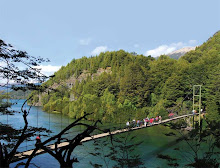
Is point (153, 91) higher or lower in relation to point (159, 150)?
higher

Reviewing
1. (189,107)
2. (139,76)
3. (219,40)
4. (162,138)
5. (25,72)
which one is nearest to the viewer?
(25,72)

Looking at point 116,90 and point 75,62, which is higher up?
point 75,62

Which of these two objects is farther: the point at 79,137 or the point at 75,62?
the point at 75,62

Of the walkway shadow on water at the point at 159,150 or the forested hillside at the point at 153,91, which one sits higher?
the forested hillside at the point at 153,91

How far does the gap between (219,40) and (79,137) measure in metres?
23.1

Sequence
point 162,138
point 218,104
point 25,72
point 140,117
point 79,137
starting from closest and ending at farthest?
1. point 79,137
2. point 25,72
3. point 162,138
4. point 218,104
5. point 140,117

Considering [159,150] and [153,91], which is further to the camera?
[153,91]

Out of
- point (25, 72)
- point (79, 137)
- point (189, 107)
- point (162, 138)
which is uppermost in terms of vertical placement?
point (25, 72)

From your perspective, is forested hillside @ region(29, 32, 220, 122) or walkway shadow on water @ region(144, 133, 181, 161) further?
forested hillside @ region(29, 32, 220, 122)

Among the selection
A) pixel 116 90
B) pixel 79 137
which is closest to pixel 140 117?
pixel 116 90

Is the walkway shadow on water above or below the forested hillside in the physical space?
below

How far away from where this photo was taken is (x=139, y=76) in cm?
1775

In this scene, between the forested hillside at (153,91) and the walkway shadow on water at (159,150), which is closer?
the walkway shadow on water at (159,150)

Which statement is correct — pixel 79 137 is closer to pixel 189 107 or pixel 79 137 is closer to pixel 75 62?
pixel 189 107
